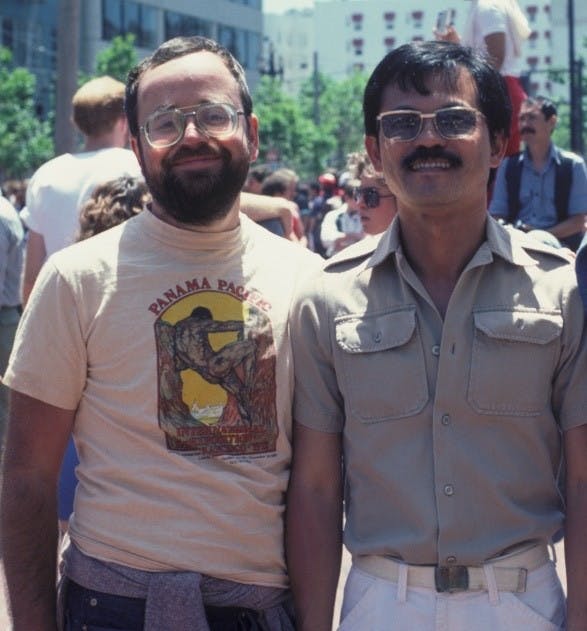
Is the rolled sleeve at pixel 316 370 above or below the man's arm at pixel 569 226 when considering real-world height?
Result: above

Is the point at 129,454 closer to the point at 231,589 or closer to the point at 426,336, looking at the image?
the point at 231,589

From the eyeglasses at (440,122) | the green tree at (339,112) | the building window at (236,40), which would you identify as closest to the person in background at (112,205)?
the eyeglasses at (440,122)

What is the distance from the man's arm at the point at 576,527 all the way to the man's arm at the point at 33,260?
3456mm

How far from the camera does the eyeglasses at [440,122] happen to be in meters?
Answer: 3.07

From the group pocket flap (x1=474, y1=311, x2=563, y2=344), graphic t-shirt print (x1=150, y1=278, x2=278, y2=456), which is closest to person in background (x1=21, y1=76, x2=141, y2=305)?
graphic t-shirt print (x1=150, y1=278, x2=278, y2=456)

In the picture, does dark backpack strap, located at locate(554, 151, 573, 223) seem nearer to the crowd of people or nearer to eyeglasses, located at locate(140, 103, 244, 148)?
the crowd of people

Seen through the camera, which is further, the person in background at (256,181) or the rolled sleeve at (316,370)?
the person in background at (256,181)

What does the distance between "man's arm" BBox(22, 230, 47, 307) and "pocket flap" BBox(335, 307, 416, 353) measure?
3.10m

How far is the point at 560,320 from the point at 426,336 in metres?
0.31

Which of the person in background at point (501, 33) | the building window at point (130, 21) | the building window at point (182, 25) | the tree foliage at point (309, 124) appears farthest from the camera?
the tree foliage at point (309, 124)

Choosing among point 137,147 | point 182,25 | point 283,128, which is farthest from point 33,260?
point 182,25

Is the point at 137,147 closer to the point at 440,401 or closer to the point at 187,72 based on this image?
the point at 187,72

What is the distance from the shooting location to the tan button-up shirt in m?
2.98

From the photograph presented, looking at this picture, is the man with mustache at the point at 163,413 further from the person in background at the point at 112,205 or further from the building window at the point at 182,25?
the building window at the point at 182,25
